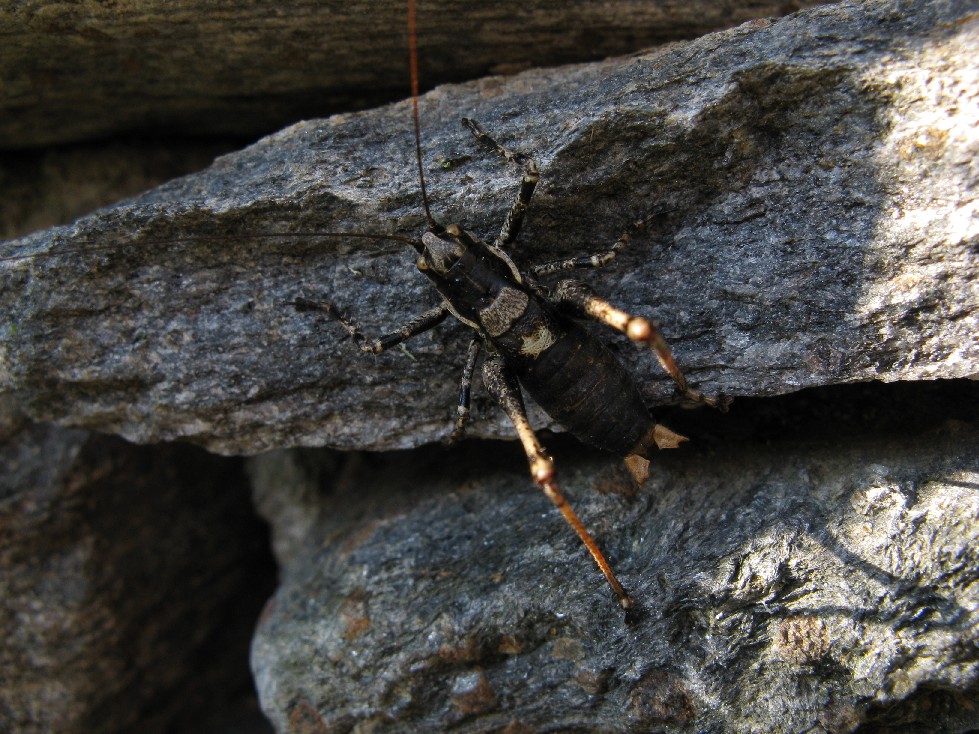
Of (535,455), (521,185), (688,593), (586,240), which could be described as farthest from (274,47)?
(688,593)

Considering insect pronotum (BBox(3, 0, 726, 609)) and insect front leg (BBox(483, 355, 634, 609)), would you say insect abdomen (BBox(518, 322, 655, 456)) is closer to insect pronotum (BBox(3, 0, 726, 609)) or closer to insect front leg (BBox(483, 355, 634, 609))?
insect pronotum (BBox(3, 0, 726, 609))

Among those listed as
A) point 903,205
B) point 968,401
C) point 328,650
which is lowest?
point 328,650

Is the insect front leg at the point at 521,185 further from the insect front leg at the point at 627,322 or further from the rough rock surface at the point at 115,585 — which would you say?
the rough rock surface at the point at 115,585

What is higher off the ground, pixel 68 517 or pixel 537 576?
pixel 68 517

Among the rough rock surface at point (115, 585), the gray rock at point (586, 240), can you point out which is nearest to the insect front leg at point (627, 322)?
the gray rock at point (586, 240)

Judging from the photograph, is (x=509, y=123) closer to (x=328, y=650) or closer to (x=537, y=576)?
(x=537, y=576)

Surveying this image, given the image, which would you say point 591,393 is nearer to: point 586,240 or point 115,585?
point 586,240

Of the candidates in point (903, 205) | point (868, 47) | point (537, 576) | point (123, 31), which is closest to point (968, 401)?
point (903, 205)

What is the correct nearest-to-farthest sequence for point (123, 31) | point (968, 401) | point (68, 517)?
point (968, 401), point (123, 31), point (68, 517)
